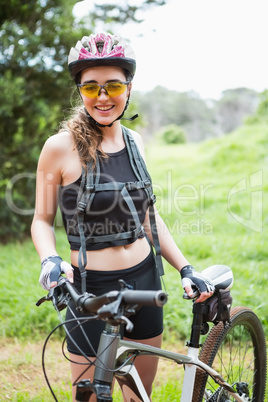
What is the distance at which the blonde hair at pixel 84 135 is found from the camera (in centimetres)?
203

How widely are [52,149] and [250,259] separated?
4178 mm

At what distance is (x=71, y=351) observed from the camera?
6.72ft

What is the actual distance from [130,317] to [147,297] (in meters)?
0.87

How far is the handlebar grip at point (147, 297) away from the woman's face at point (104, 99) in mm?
992

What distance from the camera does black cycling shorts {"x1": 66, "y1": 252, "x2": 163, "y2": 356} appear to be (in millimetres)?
2047

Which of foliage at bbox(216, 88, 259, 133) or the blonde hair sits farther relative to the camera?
foliage at bbox(216, 88, 259, 133)

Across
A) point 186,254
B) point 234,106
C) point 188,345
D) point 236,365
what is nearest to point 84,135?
point 188,345

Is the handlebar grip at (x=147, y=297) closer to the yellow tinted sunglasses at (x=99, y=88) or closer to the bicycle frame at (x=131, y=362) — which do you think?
the bicycle frame at (x=131, y=362)

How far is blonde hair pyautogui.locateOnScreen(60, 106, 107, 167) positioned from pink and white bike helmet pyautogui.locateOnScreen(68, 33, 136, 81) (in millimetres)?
A: 196

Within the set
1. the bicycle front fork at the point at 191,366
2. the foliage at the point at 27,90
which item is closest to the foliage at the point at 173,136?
the foliage at the point at 27,90

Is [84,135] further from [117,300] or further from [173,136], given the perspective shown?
[173,136]

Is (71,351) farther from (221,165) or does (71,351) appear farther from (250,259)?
(221,165)

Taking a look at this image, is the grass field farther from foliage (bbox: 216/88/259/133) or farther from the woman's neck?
foliage (bbox: 216/88/259/133)

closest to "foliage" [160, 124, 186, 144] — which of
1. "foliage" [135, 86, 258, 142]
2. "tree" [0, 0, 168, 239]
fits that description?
"foliage" [135, 86, 258, 142]
